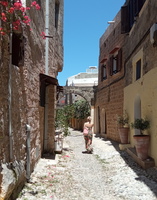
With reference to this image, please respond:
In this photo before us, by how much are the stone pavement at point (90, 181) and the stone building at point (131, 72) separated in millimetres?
933

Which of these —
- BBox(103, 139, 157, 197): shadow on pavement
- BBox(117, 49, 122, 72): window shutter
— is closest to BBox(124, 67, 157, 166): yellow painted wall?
BBox(103, 139, 157, 197): shadow on pavement

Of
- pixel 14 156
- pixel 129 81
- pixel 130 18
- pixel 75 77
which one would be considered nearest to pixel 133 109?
pixel 129 81

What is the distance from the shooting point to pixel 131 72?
951 cm

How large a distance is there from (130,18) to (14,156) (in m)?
8.42

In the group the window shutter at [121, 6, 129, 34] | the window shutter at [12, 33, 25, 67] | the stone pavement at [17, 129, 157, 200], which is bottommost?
the stone pavement at [17, 129, 157, 200]

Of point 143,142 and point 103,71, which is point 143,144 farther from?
point 103,71

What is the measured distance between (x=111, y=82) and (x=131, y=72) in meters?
3.99

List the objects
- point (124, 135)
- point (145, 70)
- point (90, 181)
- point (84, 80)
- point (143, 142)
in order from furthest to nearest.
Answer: point (84, 80)
point (124, 135)
point (145, 70)
point (143, 142)
point (90, 181)

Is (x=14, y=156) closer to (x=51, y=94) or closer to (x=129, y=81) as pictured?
(x=51, y=94)

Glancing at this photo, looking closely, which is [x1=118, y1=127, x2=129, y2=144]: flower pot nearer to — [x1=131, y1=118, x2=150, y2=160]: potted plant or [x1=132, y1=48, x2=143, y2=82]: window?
[x1=132, y1=48, x2=143, y2=82]: window

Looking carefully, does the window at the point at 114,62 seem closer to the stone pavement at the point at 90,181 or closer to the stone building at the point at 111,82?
the stone building at the point at 111,82

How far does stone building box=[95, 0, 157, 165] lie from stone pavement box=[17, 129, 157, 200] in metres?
0.93

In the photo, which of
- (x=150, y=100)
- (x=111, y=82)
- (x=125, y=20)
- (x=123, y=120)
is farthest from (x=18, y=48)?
(x=111, y=82)

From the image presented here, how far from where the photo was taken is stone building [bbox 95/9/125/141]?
1199 centimetres
